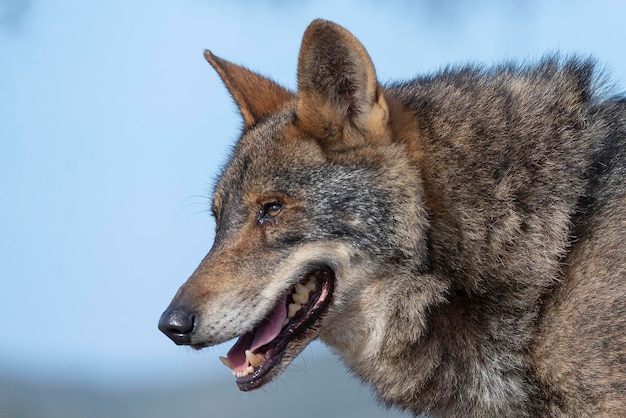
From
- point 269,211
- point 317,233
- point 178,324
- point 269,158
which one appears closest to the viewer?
point 178,324

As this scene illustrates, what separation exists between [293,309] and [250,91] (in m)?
1.86

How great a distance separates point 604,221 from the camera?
16.1 ft

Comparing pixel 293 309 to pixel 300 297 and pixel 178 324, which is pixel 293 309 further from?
pixel 178 324

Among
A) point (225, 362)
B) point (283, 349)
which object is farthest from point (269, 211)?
point (225, 362)

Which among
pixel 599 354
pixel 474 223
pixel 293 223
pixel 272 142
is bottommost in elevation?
pixel 599 354

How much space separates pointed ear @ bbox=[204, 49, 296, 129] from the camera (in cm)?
612

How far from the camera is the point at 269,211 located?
518 centimetres

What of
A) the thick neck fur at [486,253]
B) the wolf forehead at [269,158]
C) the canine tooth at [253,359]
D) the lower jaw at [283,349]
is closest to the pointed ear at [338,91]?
the wolf forehead at [269,158]

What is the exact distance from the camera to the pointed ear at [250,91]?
20.1 ft

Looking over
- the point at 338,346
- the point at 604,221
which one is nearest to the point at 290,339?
the point at 338,346

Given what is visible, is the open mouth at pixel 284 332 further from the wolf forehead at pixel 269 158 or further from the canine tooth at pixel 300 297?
Result: the wolf forehead at pixel 269 158

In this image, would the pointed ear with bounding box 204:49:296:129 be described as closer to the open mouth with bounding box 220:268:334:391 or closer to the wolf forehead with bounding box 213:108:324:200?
the wolf forehead with bounding box 213:108:324:200

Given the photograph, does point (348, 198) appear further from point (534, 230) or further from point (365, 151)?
point (534, 230)

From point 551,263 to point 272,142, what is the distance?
182 cm
